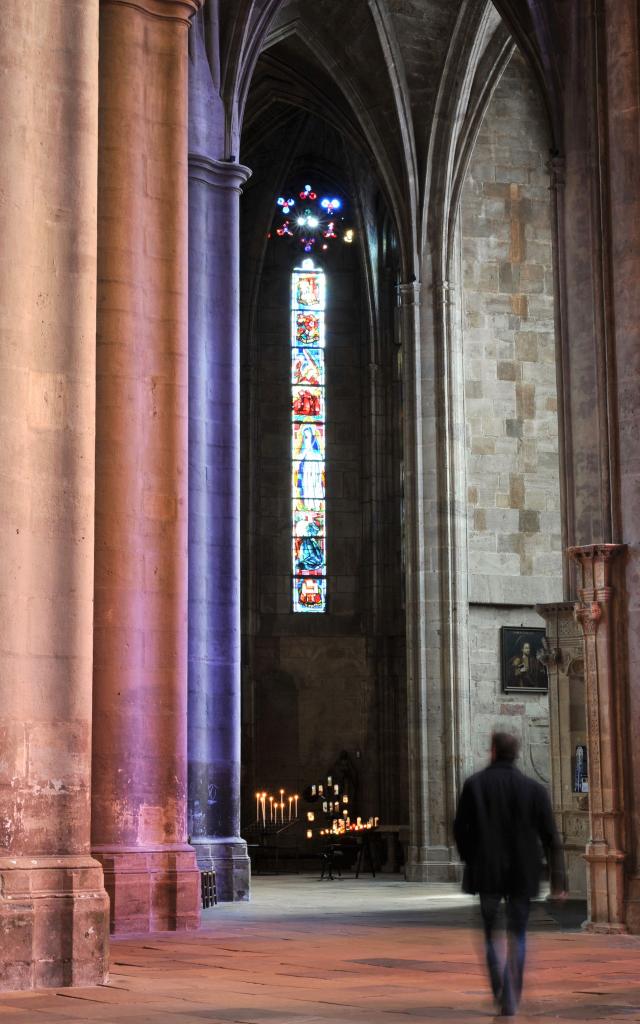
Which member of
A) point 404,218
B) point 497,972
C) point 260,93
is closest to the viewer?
point 497,972

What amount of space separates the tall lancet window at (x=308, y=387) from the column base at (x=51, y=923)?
25.7 m

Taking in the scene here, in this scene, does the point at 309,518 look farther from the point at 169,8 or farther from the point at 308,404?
the point at 169,8

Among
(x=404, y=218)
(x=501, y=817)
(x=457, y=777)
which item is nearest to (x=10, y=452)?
(x=501, y=817)

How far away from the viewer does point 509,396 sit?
95.2 feet

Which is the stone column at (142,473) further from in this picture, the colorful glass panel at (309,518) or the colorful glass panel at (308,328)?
the colorful glass panel at (308,328)

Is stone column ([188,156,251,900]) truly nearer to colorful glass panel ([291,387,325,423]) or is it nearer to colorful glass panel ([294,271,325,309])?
colorful glass panel ([291,387,325,423])

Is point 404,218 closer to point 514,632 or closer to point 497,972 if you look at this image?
point 514,632

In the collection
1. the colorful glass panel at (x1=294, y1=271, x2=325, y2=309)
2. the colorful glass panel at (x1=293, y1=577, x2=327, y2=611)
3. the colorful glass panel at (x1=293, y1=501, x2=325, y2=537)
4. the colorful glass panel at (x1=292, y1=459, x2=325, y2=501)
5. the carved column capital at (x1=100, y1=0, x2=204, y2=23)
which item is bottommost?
the colorful glass panel at (x1=293, y1=577, x2=327, y2=611)

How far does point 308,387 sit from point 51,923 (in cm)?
2741

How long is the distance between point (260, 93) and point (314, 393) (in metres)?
7.01

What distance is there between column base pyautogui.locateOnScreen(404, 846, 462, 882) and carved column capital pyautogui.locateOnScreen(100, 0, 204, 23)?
52.6 ft

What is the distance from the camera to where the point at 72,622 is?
957 centimetres

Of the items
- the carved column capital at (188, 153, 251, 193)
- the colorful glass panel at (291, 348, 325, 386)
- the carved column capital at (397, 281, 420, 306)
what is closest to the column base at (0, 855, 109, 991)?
the carved column capital at (188, 153, 251, 193)

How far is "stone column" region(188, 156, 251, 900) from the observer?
19.8 metres
